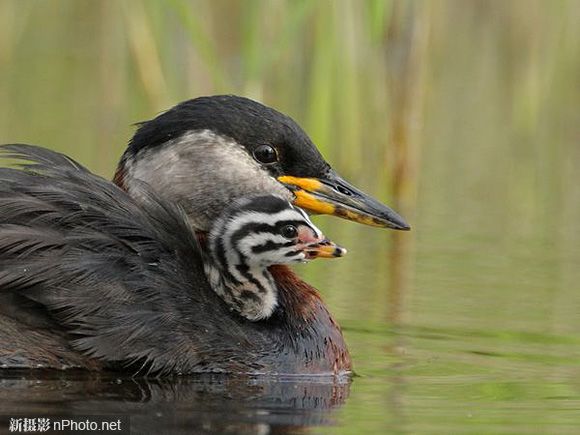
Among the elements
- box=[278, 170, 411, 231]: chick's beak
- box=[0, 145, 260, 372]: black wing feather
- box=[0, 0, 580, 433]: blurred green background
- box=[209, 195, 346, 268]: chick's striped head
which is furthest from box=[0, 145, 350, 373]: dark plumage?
box=[278, 170, 411, 231]: chick's beak

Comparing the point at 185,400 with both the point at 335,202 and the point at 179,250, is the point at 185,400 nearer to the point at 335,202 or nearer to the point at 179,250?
the point at 179,250

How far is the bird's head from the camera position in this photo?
7551 millimetres

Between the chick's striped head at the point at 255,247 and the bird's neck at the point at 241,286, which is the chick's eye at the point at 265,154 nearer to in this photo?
the chick's striped head at the point at 255,247

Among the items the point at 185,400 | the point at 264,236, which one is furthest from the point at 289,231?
the point at 185,400

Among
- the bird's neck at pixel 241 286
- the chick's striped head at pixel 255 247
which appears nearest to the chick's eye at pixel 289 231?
the chick's striped head at pixel 255 247

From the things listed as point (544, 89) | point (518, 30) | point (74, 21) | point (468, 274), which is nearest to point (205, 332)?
point (468, 274)

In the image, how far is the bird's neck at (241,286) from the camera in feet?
22.9

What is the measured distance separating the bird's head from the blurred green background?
32.6 inches

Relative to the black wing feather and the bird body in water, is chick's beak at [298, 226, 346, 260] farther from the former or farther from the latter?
the black wing feather

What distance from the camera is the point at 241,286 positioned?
276 inches

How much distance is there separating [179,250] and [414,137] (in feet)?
16.5

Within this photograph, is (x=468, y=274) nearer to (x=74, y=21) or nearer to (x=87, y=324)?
(x=87, y=324)

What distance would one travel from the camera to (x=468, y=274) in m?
9.66

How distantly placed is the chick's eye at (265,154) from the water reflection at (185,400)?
121cm
